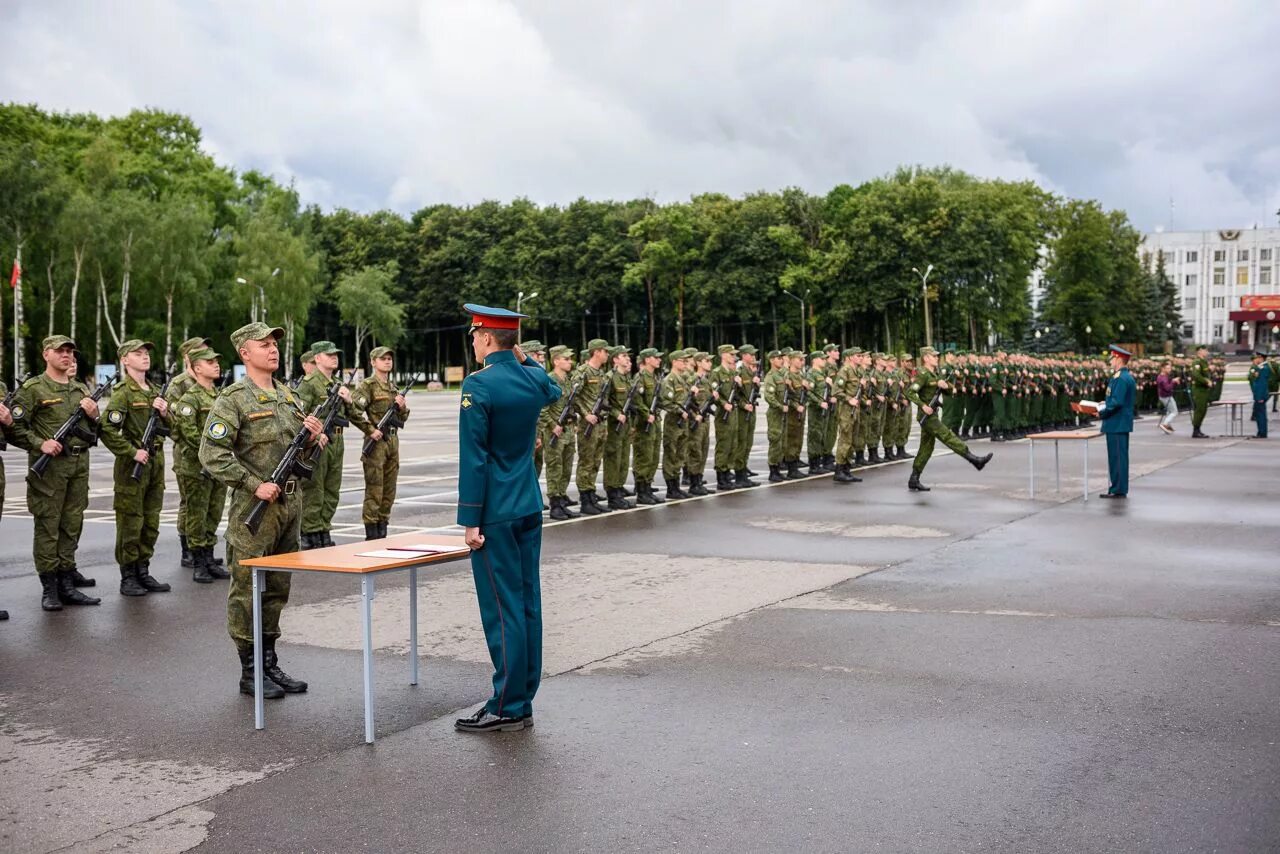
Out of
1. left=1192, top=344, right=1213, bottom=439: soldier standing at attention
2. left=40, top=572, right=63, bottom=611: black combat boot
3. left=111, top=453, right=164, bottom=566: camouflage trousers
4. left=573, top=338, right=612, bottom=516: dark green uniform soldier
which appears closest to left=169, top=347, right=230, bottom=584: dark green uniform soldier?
left=111, top=453, right=164, bottom=566: camouflage trousers

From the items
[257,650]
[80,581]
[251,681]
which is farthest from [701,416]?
[257,650]

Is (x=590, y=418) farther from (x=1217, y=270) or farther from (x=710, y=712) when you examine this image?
(x=1217, y=270)

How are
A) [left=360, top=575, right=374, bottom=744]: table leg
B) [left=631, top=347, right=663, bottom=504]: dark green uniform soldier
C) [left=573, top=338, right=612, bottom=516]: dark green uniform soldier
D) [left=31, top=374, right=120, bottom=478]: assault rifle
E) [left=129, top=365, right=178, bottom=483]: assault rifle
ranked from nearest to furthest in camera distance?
[left=360, top=575, right=374, bottom=744]: table leg < [left=31, top=374, right=120, bottom=478]: assault rifle < [left=129, top=365, right=178, bottom=483]: assault rifle < [left=573, top=338, right=612, bottom=516]: dark green uniform soldier < [left=631, top=347, right=663, bottom=504]: dark green uniform soldier

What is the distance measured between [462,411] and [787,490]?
12.1m

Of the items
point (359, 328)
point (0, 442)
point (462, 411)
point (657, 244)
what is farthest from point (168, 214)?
point (462, 411)

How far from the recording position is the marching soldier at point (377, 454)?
505 inches

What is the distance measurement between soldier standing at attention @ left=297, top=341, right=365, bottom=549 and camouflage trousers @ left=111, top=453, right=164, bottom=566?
1.60 meters

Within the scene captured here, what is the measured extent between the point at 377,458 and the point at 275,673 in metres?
6.24

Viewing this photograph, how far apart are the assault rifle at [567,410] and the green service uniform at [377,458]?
2.28 metres

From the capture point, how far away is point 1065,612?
8586 mm

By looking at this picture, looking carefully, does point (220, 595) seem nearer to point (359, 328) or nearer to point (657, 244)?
point (657, 244)

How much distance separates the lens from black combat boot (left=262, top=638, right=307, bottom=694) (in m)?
6.67

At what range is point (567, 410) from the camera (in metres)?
14.9

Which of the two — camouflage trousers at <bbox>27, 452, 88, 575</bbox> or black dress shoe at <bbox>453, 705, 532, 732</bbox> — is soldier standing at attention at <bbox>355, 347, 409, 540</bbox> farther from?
black dress shoe at <bbox>453, 705, 532, 732</bbox>
